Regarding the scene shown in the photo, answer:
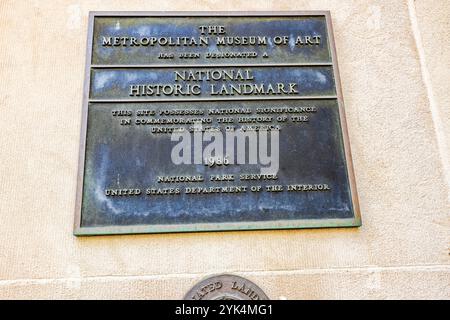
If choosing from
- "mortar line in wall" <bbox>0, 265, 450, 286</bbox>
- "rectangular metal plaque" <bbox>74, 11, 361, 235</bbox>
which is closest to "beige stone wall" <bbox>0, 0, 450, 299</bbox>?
"mortar line in wall" <bbox>0, 265, 450, 286</bbox>

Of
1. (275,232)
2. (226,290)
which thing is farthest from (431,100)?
(226,290)

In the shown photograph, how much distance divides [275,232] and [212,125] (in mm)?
1006

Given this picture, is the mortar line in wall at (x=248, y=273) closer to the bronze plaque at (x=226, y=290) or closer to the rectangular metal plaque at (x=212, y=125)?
the bronze plaque at (x=226, y=290)

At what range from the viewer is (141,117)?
360cm

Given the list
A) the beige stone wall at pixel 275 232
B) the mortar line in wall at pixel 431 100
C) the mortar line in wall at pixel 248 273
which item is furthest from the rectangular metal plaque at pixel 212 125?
the mortar line in wall at pixel 431 100

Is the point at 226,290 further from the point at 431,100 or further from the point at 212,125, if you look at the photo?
the point at 431,100

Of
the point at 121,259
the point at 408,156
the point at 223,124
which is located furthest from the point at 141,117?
the point at 408,156

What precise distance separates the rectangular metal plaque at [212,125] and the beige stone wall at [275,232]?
0.14 metres

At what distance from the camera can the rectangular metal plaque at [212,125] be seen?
3.33 metres

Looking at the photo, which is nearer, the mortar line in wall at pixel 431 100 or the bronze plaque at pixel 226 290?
the bronze plaque at pixel 226 290

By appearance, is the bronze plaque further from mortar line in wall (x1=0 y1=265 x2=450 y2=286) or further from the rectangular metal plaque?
the rectangular metal plaque
